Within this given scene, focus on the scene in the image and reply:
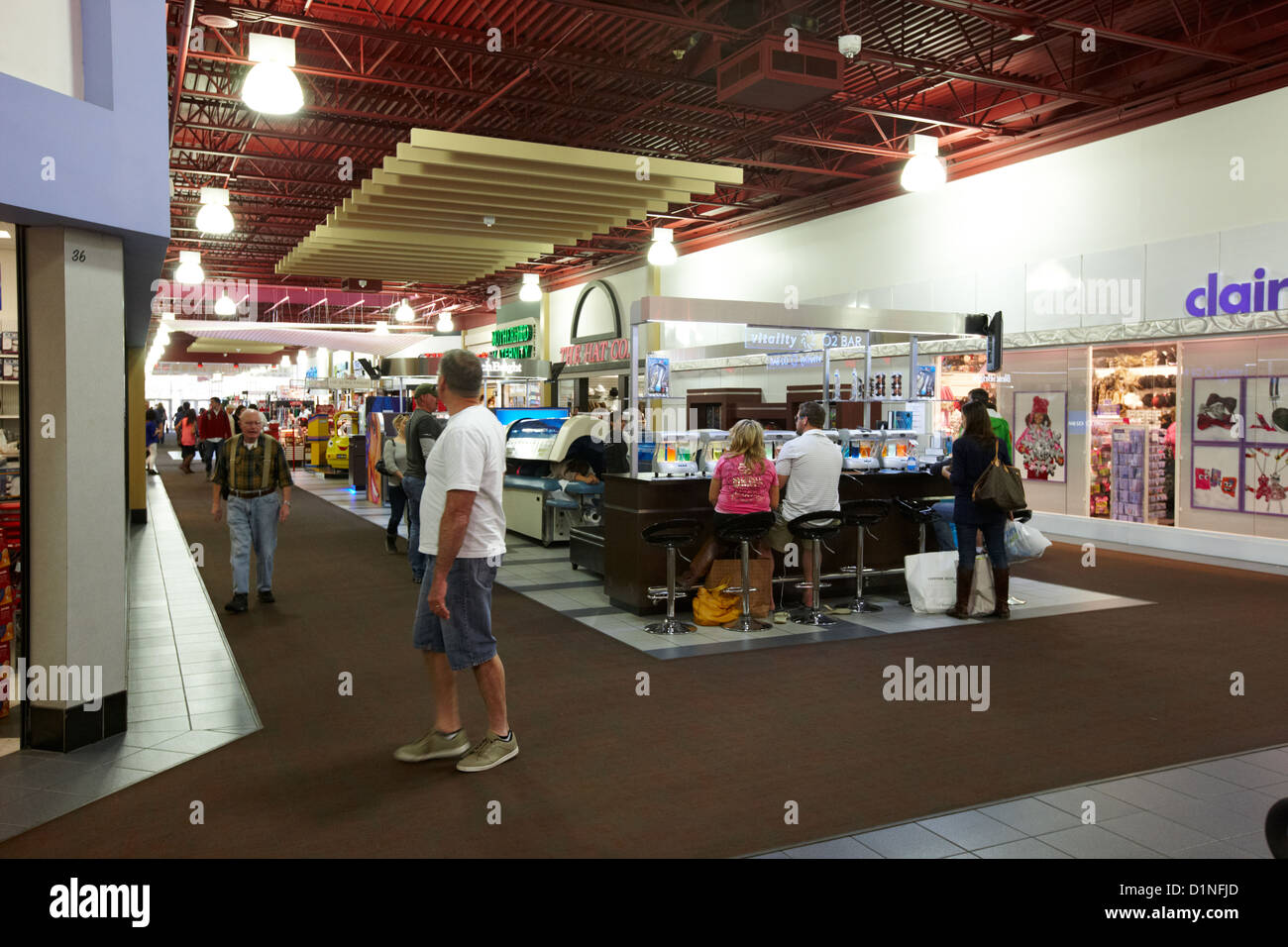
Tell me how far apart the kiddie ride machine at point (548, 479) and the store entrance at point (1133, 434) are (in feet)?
19.4

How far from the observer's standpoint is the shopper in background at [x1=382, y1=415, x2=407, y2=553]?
969 cm

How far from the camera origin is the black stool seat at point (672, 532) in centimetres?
645

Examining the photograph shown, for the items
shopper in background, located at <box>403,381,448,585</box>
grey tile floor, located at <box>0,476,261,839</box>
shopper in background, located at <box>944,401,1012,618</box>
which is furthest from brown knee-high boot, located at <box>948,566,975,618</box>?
grey tile floor, located at <box>0,476,261,839</box>

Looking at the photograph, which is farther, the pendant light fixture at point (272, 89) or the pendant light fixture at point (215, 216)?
the pendant light fixture at point (215, 216)

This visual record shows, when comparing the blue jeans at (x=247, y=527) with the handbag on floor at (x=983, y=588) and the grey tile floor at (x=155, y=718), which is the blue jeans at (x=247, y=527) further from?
the handbag on floor at (x=983, y=588)

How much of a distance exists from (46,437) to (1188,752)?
532cm

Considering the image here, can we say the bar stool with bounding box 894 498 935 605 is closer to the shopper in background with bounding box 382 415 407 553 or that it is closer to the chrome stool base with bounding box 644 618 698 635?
the chrome stool base with bounding box 644 618 698 635

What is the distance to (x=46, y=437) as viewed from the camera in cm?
428

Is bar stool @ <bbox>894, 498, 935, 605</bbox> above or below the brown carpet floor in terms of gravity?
above

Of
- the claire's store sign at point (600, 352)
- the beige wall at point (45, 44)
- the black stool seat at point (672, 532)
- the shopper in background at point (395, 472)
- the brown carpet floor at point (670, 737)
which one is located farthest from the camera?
the claire's store sign at point (600, 352)

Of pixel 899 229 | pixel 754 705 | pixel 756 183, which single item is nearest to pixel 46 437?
pixel 754 705

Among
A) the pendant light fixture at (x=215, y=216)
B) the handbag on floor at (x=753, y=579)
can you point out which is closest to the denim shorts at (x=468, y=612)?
the handbag on floor at (x=753, y=579)

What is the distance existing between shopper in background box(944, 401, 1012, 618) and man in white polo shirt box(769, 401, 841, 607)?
893mm
